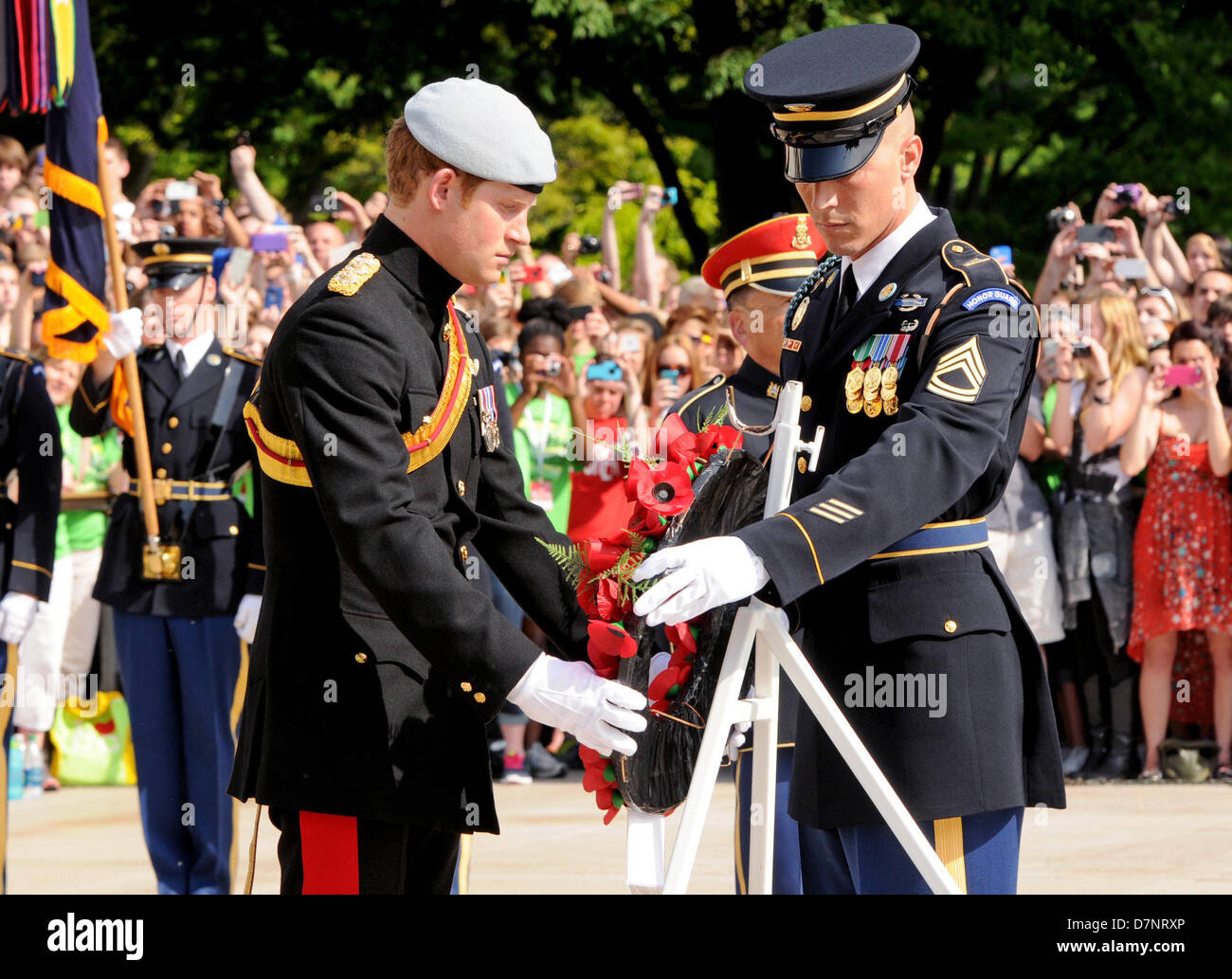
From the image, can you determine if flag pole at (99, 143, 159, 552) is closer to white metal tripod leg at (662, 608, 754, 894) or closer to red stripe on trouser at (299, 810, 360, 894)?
red stripe on trouser at (299, 810, 360, 894)

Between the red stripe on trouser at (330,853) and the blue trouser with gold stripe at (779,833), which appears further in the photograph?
the blue trouser with gold stripe at (779,833)

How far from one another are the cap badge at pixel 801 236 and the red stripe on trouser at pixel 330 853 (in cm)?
253

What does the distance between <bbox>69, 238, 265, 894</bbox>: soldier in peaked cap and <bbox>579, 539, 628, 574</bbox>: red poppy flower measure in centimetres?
287

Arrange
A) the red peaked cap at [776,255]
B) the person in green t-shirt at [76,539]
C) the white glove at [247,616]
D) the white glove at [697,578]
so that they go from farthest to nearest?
the person in green t-shirt at [76,539]
the white glove at [247,616]
the red peaked cap at [776,255]
the white glove at [697,578]

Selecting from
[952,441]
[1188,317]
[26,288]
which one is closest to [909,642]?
[952,441]

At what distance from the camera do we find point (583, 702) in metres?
3.16

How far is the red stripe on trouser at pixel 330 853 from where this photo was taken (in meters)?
3.22

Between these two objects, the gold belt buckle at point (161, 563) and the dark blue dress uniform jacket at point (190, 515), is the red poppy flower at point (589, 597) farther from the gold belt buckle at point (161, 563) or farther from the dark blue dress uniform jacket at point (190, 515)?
the gold belt buckle at point (161, 563)

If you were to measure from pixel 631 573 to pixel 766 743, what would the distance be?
0.38m

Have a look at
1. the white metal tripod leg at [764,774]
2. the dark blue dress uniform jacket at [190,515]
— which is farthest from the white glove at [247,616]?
the white metal tripod leg at [764,774]

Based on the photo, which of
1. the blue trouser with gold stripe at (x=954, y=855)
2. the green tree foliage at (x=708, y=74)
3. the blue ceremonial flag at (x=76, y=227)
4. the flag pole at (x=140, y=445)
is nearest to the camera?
the blue trouser with gold stripe at (x=954, y=855)

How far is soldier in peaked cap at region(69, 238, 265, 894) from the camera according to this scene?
6.11m

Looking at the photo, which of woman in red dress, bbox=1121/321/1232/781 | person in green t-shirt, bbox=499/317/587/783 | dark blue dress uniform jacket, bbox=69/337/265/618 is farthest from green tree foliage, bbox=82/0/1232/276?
dark blue dress uniform jacket, bbox=69/337/265/618

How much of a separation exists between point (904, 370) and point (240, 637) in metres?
3.53
